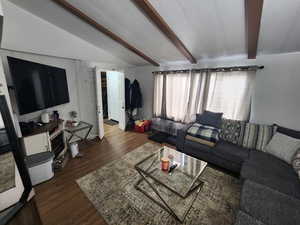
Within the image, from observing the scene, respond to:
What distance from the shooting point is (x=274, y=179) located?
153 cm

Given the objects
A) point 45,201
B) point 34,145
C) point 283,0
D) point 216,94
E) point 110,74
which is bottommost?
point 45,201

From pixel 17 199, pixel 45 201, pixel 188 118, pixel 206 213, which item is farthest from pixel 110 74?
pixel 206 213

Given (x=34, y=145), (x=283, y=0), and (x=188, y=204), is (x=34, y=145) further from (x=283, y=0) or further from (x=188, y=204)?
(x=283, y=0)

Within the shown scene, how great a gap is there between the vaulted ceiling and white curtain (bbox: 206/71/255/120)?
413 mm

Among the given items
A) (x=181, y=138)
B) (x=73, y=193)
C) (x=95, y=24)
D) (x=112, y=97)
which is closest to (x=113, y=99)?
(x=112, y=97)

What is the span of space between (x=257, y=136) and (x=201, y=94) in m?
1.36

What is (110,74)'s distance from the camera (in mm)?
4656

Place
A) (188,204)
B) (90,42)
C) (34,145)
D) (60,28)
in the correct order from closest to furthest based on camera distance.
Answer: (188,204), (34,145), (60,28), (90,42)

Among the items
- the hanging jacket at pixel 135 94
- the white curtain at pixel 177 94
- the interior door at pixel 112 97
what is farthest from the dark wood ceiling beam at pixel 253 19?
the interior door at pixel 112 97

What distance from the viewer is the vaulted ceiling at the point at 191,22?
56.6 inches

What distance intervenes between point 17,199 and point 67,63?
2640mm

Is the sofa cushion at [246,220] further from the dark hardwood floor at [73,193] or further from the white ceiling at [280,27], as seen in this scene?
the white ceiling at [280,27]

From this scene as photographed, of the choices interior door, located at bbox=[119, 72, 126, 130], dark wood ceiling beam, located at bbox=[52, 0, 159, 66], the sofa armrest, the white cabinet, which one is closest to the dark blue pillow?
the sofa armrest

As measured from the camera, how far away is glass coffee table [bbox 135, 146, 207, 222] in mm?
1600
